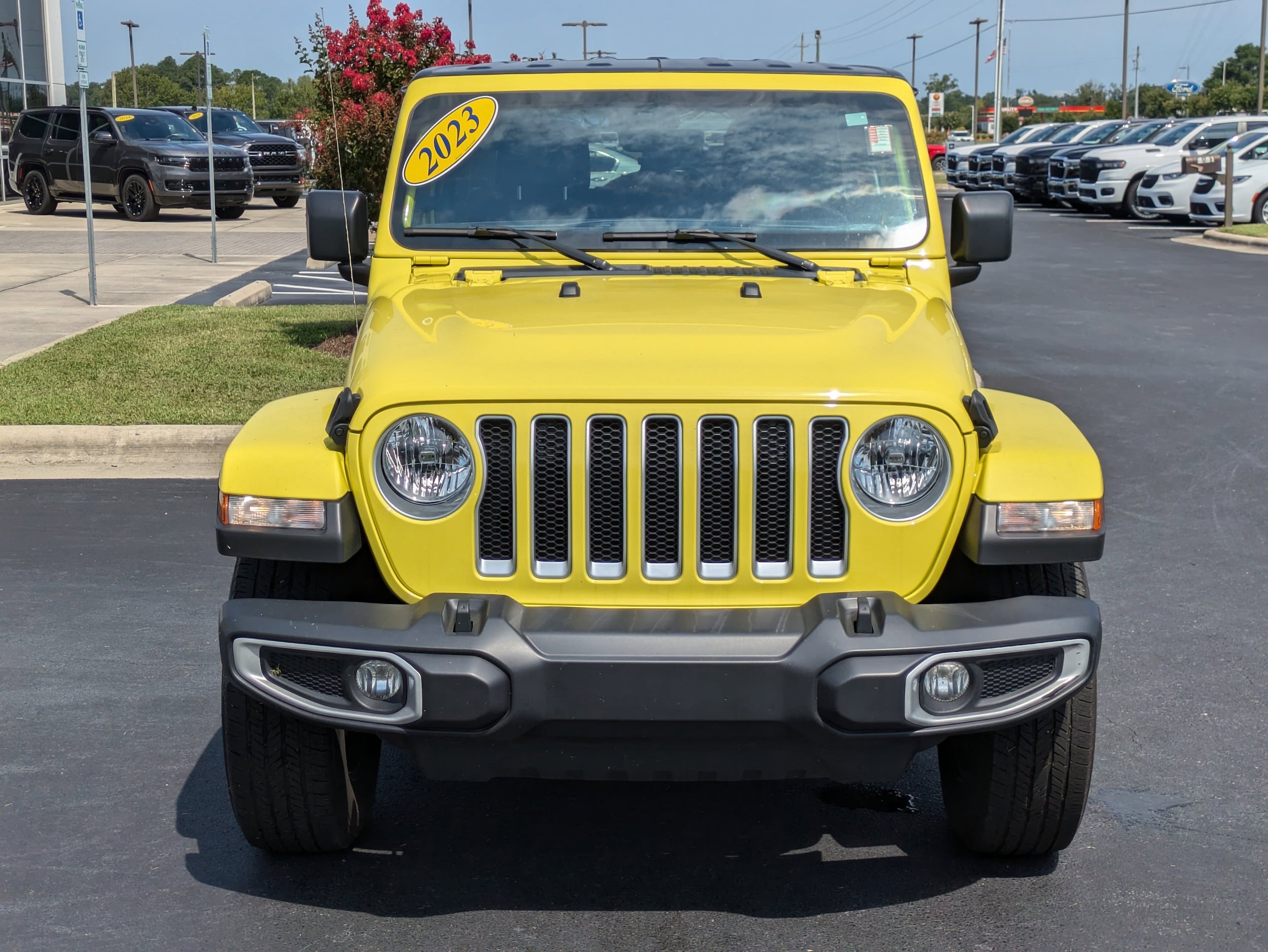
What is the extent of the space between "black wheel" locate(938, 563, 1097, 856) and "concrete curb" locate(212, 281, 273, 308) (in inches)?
481

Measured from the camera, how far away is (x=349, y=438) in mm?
3379

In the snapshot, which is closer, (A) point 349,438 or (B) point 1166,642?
(A) point 349,438

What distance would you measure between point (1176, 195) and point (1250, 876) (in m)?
25.3

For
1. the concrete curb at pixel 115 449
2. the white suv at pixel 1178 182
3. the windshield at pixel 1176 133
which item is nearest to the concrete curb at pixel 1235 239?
the white suv at pixel 1178 182

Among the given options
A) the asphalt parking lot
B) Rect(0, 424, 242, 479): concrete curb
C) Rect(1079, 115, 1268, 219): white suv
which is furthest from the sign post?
Rect(1079, 115, 1268, 219): white suv

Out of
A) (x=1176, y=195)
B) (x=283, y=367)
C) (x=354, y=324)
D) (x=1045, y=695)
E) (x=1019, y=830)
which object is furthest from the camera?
(x=1176, y=195)

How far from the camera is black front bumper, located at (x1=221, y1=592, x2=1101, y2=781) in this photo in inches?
122

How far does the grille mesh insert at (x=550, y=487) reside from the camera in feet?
10.8

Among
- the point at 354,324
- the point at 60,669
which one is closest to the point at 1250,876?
the point at 60,669

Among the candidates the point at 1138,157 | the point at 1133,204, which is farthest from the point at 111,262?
the point at 1138,157

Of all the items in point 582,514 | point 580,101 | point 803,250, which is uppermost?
point 580,101

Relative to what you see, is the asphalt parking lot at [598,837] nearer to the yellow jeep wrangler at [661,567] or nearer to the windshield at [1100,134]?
the yellow jeep wrangler at [661,567]

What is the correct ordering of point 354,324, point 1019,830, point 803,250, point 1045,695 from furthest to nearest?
point 354,324 < point 803,250 < point 1019,830 < point 1045,695

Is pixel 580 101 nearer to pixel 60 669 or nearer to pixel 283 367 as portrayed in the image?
pixel 60 669
